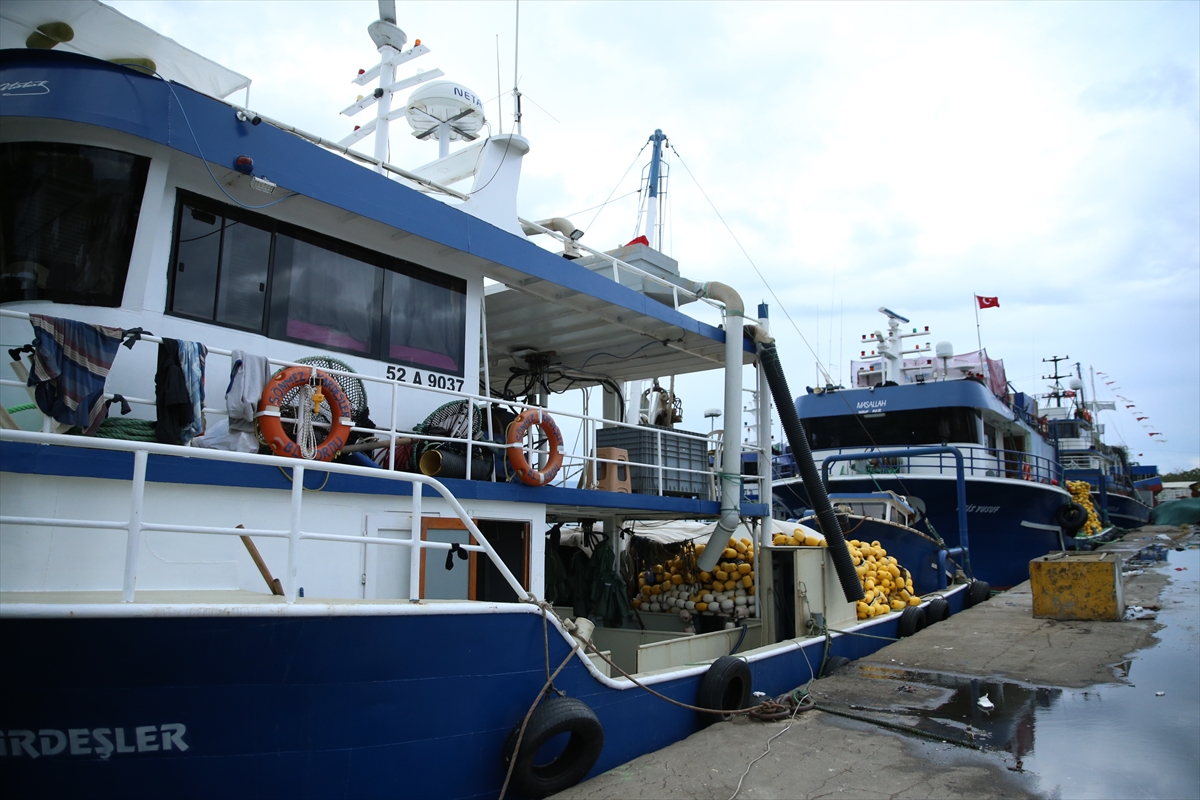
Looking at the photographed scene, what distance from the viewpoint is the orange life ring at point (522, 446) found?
659cm

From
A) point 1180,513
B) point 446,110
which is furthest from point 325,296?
point 1180,513

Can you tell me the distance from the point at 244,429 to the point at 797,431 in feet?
22.3

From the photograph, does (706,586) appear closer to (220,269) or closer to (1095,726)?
(1095,726)

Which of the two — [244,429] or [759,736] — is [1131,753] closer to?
[759,736]

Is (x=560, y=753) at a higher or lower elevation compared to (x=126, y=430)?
lower

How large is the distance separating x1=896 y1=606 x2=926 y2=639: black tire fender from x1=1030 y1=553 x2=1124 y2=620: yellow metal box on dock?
2.84 m

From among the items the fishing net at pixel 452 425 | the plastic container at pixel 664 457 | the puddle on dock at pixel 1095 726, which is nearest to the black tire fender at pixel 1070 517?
the puddle on dock at pixel 1095 726

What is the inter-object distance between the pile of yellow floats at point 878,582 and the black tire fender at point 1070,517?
14.8 meters

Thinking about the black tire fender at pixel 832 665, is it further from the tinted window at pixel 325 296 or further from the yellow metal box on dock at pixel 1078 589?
the tinted window at pixel 325 296

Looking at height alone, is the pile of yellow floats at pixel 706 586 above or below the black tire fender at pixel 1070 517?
below

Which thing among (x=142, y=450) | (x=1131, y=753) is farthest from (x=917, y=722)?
(x=142, y=450)

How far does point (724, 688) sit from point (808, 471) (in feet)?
11.8

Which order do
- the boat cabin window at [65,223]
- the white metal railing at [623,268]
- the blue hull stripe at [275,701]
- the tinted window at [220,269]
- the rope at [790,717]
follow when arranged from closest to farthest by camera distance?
the blue hull stripe at [275,701], the boat cabin window at [65,223], the tinted window at [220,269], the rope at [790,717], the white metal railing at [623,268]

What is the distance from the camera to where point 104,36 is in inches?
230
